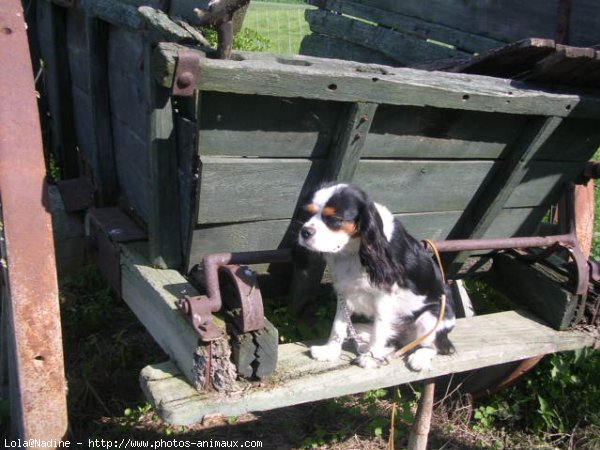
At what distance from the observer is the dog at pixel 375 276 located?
6.62 ft

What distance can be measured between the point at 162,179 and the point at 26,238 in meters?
0.50

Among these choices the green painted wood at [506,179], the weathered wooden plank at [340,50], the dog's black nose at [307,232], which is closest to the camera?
the dog's black nose at [307,232]

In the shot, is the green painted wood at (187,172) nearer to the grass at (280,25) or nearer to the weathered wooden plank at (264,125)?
the weathered wooden plank at (264,125)

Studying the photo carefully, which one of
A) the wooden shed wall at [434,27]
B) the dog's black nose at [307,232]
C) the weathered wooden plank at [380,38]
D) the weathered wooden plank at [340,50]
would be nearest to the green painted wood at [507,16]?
the wooden shed wall at [434,27]

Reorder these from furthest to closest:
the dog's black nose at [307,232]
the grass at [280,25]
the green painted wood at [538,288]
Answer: the grass at [280,25] → the green painted wood at [538,288] → the dog's black nose at [307,232]

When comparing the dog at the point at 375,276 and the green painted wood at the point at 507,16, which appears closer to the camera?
the dog at the point at 375,276

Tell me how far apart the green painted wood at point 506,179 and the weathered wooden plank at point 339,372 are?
1.42 ft

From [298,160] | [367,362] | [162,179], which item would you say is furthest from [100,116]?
[367,362]

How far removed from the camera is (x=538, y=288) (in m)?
2.82

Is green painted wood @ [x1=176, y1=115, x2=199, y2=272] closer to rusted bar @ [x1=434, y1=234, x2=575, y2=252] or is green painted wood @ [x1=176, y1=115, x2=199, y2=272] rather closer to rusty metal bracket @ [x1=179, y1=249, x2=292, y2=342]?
rusty metal bracket @ [x1=179, y1=249, x2=292, y2=342]

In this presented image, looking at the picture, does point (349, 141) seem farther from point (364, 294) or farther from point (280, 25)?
point (280, 25)

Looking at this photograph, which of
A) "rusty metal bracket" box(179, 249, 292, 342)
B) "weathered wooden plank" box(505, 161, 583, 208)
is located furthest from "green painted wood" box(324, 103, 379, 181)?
"weathered wooden plank" box(505, 161, 583, 208)

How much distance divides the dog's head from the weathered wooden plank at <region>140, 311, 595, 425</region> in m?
0.37

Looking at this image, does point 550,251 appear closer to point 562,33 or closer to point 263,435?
point 562,33
